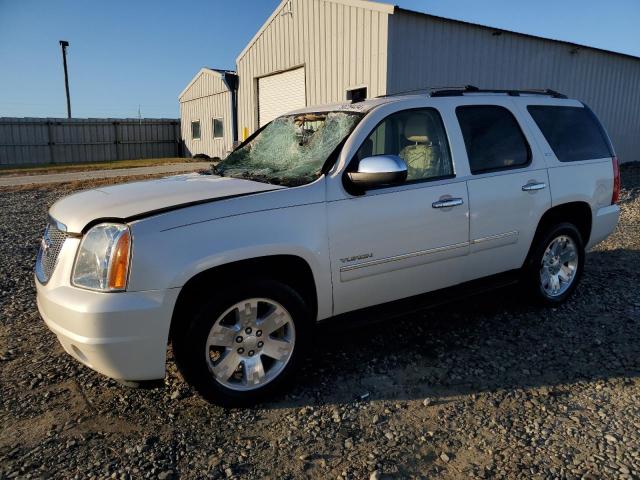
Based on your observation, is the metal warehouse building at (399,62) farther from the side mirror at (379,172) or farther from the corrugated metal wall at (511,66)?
the side mirror at (379,172)

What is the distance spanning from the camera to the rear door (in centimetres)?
388

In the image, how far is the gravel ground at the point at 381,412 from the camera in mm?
2582

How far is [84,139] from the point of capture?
27.8 meters

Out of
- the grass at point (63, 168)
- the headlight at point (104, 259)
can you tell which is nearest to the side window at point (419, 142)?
the headlight at point (104, 259)

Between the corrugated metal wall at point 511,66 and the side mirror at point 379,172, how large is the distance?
821cm

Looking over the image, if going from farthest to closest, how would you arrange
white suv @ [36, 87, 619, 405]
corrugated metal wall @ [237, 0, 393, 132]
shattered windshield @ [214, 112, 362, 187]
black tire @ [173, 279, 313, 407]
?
1. corrugated metal wall @ [237, 0, 393, 132]
2. shattered windshield @ [214, 112, 362, 187]
3. black tire @ [173, 279, 313, 407]
4. white suv @ [36, 87, 619, 405]

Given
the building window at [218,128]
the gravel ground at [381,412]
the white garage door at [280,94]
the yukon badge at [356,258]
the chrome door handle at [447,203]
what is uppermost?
the white garage door at [280,94]

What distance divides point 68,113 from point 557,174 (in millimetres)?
39051

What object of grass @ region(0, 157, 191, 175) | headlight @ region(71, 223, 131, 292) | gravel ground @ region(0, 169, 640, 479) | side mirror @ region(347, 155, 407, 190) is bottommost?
gravel ground @ region(0, 169, 640, 479)

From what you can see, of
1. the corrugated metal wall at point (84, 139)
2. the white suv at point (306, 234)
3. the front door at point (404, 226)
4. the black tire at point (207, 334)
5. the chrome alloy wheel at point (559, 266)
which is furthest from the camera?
the corrugated metal wall at point (84, 139)

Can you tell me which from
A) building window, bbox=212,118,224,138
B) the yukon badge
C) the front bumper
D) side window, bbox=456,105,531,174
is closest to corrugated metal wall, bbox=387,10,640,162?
side window, bbox=456,105,531,174

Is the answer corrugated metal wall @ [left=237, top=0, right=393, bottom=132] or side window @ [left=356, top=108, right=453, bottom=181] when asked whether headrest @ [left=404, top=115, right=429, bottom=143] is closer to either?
side window @ [left=356, top=108, right=453, bottom=181]

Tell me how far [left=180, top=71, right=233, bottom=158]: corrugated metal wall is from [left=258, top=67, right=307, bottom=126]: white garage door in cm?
464

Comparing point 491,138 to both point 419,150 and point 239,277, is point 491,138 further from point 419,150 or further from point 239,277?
point 239,277
